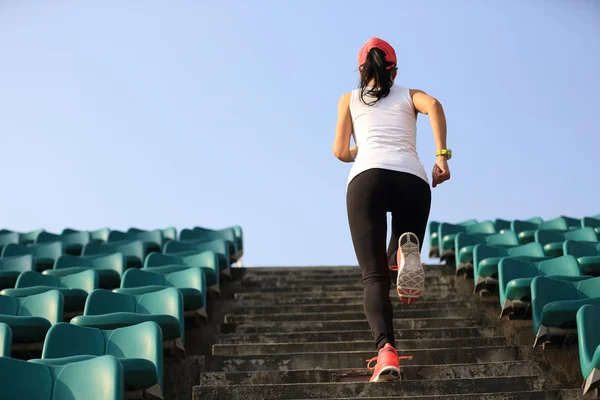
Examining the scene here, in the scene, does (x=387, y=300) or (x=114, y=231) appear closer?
(x=387, y=300)

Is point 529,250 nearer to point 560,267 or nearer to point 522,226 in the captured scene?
point 560,267

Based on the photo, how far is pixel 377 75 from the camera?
175 inches

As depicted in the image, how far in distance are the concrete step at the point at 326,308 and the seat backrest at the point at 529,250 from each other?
89 cm

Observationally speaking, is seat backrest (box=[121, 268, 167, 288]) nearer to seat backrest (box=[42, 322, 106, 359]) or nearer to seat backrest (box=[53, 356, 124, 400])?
seat backrest (box=[42, 322, 106, 359])

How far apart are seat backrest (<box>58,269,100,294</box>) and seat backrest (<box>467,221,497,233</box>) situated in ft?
17.0

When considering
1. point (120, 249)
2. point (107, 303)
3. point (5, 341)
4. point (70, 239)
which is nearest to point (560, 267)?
point (107, 303)

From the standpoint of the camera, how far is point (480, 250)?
7.86m

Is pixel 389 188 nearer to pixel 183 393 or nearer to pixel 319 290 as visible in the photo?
pixel 183 393

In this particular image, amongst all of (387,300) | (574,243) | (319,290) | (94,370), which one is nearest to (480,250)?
(574,243)

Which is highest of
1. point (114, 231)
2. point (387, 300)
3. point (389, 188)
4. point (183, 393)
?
point (114, 231)

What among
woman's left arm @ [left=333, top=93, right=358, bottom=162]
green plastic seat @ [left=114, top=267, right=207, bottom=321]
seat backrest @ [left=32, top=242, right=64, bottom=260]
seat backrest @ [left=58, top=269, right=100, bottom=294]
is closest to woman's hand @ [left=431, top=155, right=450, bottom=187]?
woman's left arm @ [left=333, top=93, right=358, bottom=162]

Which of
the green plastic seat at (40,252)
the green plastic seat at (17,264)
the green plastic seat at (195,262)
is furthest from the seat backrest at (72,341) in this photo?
the green plastic seat at (40,252)

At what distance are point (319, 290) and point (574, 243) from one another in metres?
2.46

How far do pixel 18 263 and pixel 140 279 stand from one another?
8.36 feet
